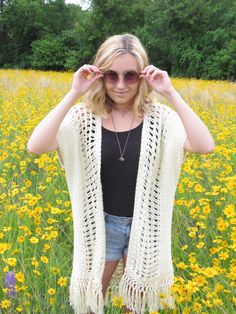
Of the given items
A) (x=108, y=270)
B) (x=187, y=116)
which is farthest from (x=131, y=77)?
(x=108, y=270)

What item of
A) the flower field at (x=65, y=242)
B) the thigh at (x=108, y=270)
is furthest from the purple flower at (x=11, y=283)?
the thigh at (x=108, y=270)

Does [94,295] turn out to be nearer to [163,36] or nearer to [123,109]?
[123,109]

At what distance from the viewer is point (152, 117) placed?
5.07 ft

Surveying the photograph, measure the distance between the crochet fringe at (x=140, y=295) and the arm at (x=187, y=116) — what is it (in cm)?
63

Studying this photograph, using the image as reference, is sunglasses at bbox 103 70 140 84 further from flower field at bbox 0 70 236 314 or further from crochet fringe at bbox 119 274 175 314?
crochet fringe at bbox 119 274 175 314

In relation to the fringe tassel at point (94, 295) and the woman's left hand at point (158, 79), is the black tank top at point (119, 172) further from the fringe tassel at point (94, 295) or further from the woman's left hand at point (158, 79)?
the fringe tassel at point (94, 295)

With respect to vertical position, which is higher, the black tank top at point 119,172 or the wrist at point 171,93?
the wrist at point 171,93

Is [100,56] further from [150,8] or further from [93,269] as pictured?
[150,8]

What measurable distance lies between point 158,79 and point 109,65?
0.63 feet

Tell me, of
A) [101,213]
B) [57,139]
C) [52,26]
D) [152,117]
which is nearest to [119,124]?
[152,117]

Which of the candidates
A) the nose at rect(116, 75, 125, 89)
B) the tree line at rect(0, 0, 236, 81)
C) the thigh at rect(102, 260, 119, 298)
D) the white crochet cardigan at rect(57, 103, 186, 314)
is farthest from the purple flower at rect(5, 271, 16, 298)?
the tree line at rect(0, 0, 236, 81)

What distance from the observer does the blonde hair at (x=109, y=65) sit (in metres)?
1.47

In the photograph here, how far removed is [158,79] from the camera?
4.80 ft

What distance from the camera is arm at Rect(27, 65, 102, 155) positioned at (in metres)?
1.42
